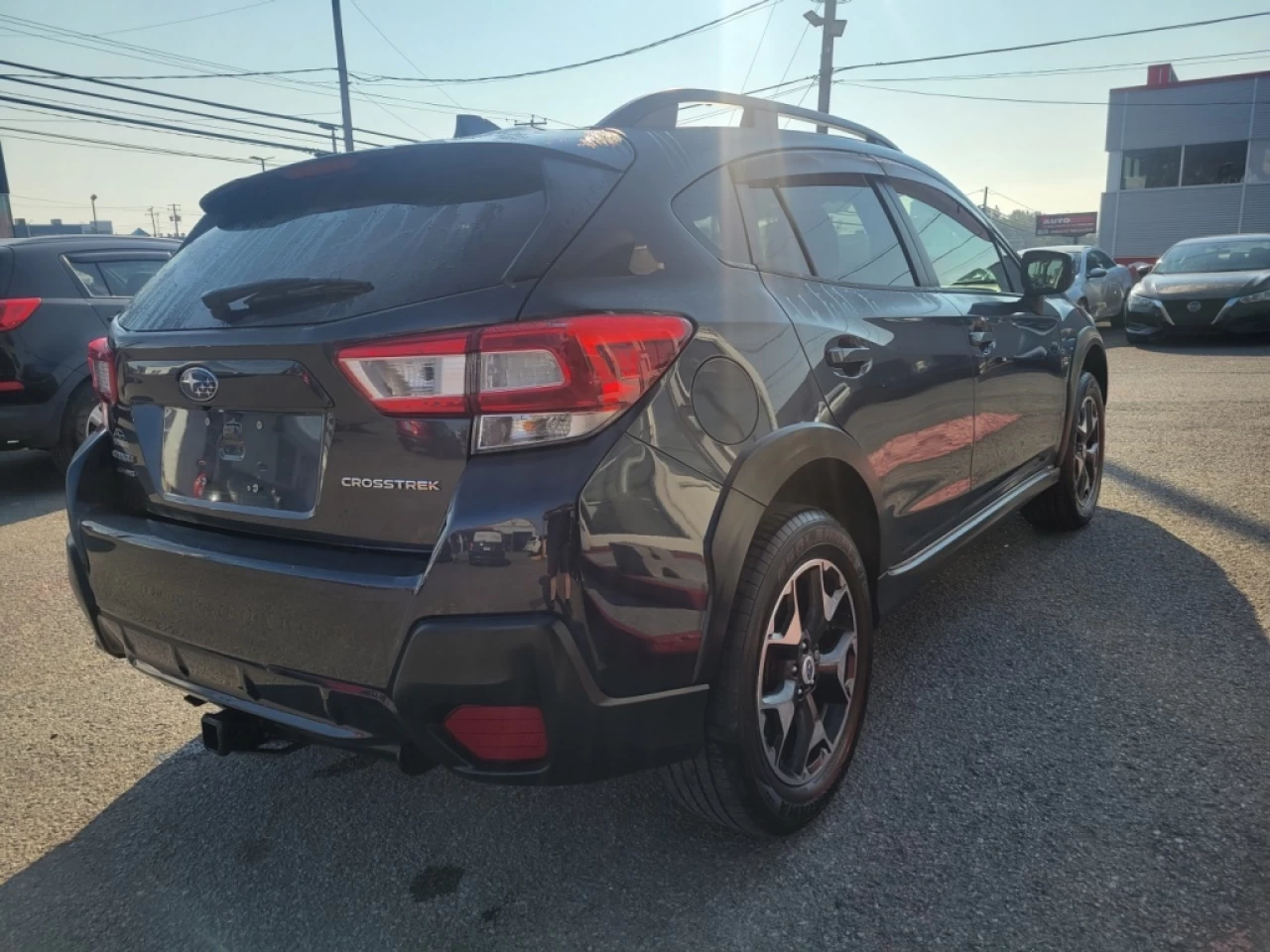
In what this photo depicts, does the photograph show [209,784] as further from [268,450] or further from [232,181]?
[232,181]

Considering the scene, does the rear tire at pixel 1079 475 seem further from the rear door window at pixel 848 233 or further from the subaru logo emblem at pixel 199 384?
the subaru logo emblem at pixel 199 384

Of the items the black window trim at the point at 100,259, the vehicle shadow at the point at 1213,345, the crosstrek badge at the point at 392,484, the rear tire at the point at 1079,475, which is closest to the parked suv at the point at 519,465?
the crosstrek badge at the point at 392,484

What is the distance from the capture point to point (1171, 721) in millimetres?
2758

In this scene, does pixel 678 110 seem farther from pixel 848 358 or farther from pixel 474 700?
pixel 474 700

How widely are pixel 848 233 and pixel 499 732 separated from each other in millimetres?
1836

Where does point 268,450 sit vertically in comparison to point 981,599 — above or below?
above

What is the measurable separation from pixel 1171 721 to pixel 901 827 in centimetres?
102

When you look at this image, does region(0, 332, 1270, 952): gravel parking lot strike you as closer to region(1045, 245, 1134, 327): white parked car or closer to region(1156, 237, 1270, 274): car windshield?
region(1156, 237, 1270, 274): car windshield

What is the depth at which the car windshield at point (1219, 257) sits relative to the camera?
13.2 m

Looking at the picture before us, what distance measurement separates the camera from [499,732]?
1759mm

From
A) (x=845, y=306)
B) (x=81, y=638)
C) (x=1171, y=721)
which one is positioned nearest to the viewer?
(x=845, y=306)

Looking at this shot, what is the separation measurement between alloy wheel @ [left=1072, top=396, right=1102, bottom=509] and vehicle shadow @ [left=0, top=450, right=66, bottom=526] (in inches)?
205

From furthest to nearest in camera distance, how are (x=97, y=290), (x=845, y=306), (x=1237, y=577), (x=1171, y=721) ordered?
(x=97, y=290)
(x=1237, y=577)
(x=1171, y=721)
(x=845, y=306)

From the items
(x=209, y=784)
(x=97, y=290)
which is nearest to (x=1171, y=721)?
(x=209, y=784)
